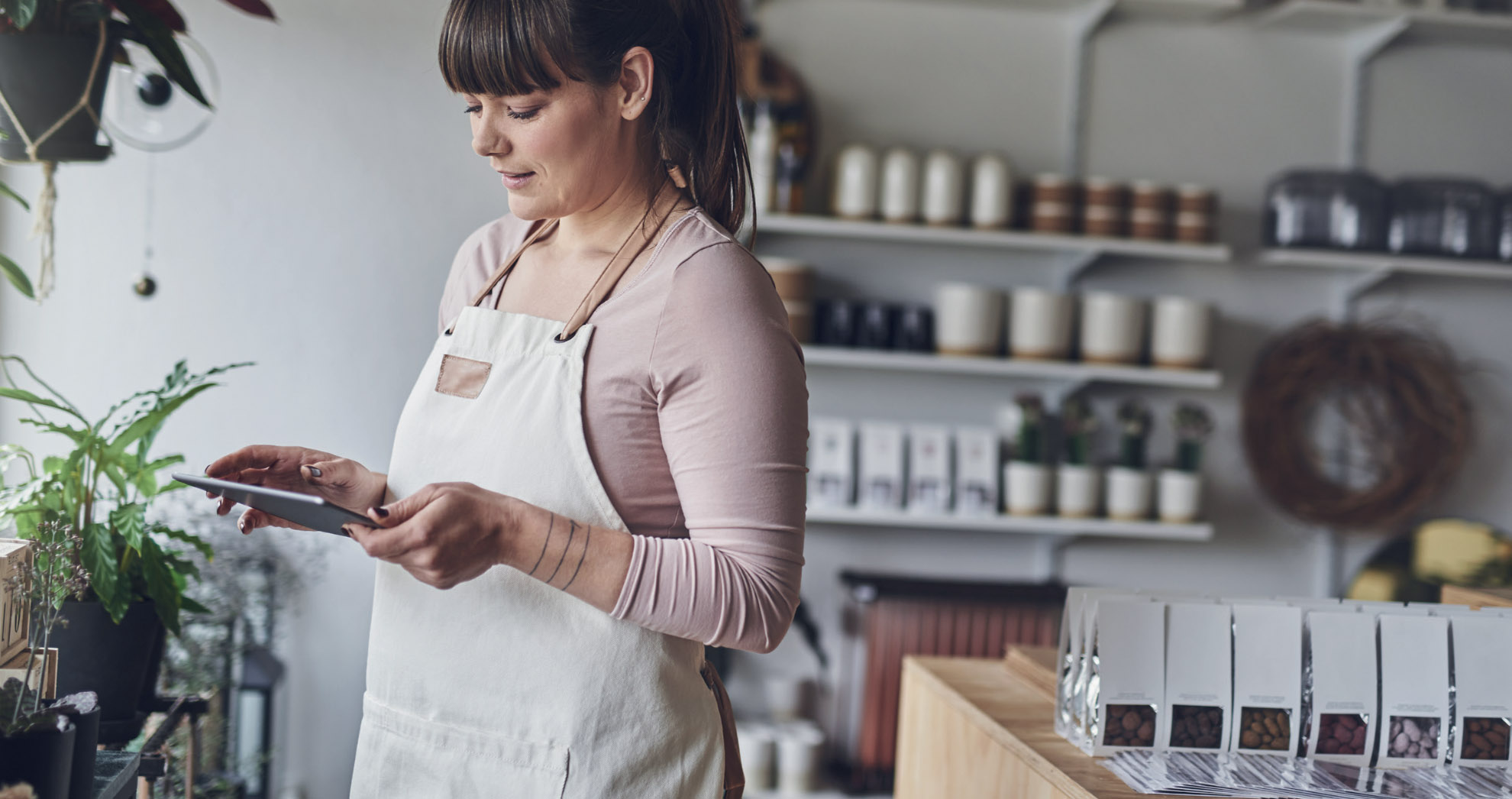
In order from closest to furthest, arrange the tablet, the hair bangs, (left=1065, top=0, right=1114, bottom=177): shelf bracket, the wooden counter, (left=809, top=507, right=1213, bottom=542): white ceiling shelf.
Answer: the tablet → the hair bangs → the wooden counter → (left=809, top=507, right=1213, bottom=542): white ceiling shelf → (left=1065, top=0, right=1114, bottom=177): shelf bracket

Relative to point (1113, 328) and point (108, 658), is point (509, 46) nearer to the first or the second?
point (108, 658)

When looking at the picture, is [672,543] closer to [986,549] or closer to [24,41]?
[24,41]

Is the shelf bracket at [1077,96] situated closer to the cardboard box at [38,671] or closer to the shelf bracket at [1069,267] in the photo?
Answer: the shelf bracket at [1069,267]

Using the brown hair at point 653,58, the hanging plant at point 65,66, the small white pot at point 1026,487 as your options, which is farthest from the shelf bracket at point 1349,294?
the hanging plant at point 65,66

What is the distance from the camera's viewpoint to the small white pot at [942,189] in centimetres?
304

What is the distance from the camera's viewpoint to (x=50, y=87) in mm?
1205

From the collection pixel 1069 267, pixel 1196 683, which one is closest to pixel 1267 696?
pixel 1196 683

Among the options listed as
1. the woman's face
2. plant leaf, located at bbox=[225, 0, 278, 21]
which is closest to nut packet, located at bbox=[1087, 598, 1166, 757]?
the woman's face

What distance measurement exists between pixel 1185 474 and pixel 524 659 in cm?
254

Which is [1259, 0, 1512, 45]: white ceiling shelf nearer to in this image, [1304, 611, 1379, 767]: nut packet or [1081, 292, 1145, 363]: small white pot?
[1081, 292, 1145, 363]: small white pot

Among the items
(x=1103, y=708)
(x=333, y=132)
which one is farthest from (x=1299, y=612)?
(x=333, y=132)

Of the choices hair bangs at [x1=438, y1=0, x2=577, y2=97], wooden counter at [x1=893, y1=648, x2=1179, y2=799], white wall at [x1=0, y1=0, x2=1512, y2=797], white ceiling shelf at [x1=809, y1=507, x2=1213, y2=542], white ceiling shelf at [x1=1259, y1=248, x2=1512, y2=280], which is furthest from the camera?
white ceiling shelf at [x1=1259, y1=248, x2=1512, y2=280]

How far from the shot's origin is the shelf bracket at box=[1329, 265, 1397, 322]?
129 inches

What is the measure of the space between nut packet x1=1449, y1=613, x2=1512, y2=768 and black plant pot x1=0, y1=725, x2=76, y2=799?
133cm
